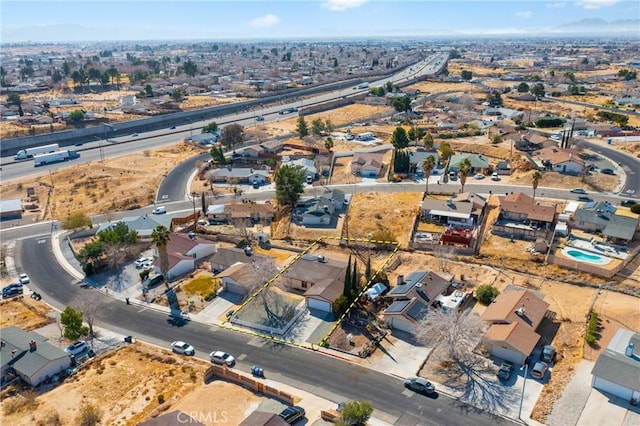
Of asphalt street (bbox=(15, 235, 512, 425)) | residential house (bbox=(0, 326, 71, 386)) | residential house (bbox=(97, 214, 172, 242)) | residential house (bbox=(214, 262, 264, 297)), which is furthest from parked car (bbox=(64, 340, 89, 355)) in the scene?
residential house (bbox=(97, 214, 172, 242))

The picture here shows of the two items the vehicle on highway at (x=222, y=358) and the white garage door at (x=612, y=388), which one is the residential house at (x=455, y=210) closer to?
the white garage door at (x=612, y=388)

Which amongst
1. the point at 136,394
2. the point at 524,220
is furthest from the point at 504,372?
the point at 524,220

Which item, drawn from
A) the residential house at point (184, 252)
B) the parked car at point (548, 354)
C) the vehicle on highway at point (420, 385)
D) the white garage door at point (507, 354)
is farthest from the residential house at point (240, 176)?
the parked car at point (548, 354)

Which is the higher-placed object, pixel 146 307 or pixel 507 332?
pixel 507 332

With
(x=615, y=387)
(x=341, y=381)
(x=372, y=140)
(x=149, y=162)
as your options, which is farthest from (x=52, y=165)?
(x=615, y=387)

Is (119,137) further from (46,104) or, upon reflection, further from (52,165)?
(46,104)

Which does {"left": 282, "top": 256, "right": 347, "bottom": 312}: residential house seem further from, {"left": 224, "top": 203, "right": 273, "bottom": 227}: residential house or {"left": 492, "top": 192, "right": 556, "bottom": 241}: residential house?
{"left": 492, "top": 192, "right": 556, "bottom": 241}: residential house

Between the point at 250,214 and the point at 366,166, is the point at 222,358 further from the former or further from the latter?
the point at 366,166
